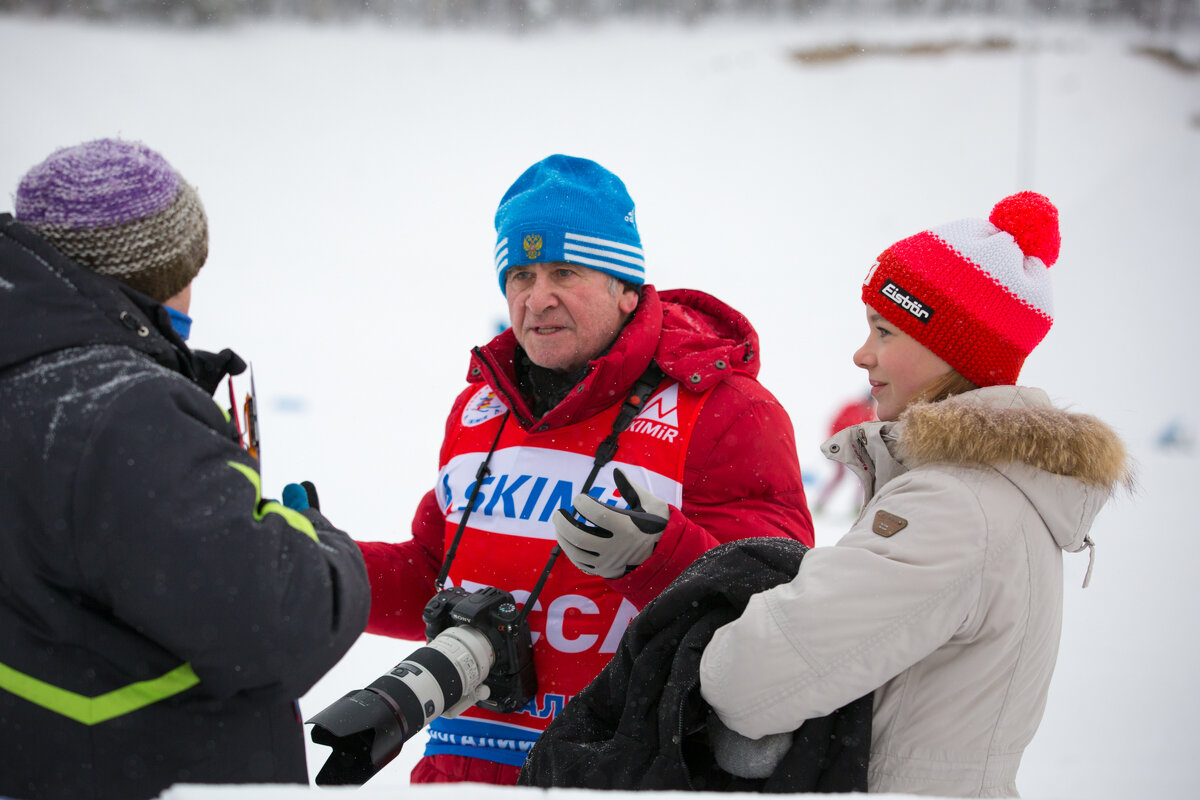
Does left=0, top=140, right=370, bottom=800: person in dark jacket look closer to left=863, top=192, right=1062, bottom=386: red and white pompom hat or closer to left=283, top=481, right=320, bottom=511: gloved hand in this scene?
left=283, top=481, right=320, bottom=511: gloved hand

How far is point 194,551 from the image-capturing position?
1032 millimetres

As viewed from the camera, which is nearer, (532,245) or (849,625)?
(849,625)

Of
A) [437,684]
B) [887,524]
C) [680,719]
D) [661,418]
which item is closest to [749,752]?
[680,719]

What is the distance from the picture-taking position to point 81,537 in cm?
102

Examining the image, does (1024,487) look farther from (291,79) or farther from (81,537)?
(291,79)

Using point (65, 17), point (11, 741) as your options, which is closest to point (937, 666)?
point (11, 741)

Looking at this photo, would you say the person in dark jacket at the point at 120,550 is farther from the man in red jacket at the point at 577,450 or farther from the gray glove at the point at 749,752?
the man in red jacket at the point at 577,450

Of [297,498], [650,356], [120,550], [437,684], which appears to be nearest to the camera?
[120,550]

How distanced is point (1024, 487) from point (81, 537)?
1.18 meters

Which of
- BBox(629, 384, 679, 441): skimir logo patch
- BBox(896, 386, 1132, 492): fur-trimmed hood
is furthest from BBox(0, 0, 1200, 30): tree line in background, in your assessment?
BBox(896, 386, 1132, 492): fur-trimmed hood

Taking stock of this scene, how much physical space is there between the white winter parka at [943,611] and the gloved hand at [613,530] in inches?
15.8

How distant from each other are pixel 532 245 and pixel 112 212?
100 centimetres

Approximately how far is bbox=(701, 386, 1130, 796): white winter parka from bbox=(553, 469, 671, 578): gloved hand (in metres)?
0.40

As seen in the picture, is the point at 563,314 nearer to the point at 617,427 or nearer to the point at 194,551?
the point at 617,427
